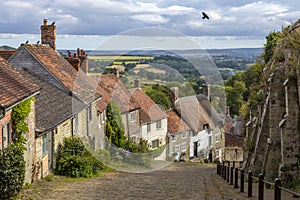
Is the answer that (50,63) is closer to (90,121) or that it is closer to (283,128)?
(90,121)

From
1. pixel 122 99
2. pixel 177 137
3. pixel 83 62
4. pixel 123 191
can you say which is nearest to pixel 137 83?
pixel 122 99

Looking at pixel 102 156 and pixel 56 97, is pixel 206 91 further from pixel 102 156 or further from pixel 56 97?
pixel 56 97

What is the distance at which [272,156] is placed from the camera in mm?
18344

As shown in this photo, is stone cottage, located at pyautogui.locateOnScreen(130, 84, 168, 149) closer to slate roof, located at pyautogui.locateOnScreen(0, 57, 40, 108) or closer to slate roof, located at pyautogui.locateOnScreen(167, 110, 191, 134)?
slate roof, located at pyautogui.locateOnScreen(167, 110, 191, 134)

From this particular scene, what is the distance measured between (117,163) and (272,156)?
438 inches

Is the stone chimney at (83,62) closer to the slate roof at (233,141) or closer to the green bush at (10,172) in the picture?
the green bush at (10,172)

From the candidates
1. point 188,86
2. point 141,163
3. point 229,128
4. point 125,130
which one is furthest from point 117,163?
point 229,128

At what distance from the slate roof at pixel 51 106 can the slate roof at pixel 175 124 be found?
2035cm

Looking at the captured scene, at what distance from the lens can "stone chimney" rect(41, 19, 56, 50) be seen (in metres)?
29.0

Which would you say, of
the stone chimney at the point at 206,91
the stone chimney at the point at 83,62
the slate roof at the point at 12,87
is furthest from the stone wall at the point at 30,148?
the stone chimney at the point at 206,91

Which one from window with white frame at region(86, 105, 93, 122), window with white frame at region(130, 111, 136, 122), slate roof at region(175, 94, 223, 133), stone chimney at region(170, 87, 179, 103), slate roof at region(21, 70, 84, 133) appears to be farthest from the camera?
slate roof at region(175, 94, 223, 133)

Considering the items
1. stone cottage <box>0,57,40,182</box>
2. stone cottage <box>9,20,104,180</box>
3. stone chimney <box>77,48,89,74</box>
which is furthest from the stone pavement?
stone chimney <box>77,48,89,74</box>

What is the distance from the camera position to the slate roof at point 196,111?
45.8m

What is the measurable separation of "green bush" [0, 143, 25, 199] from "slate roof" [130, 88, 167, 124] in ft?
80.3
